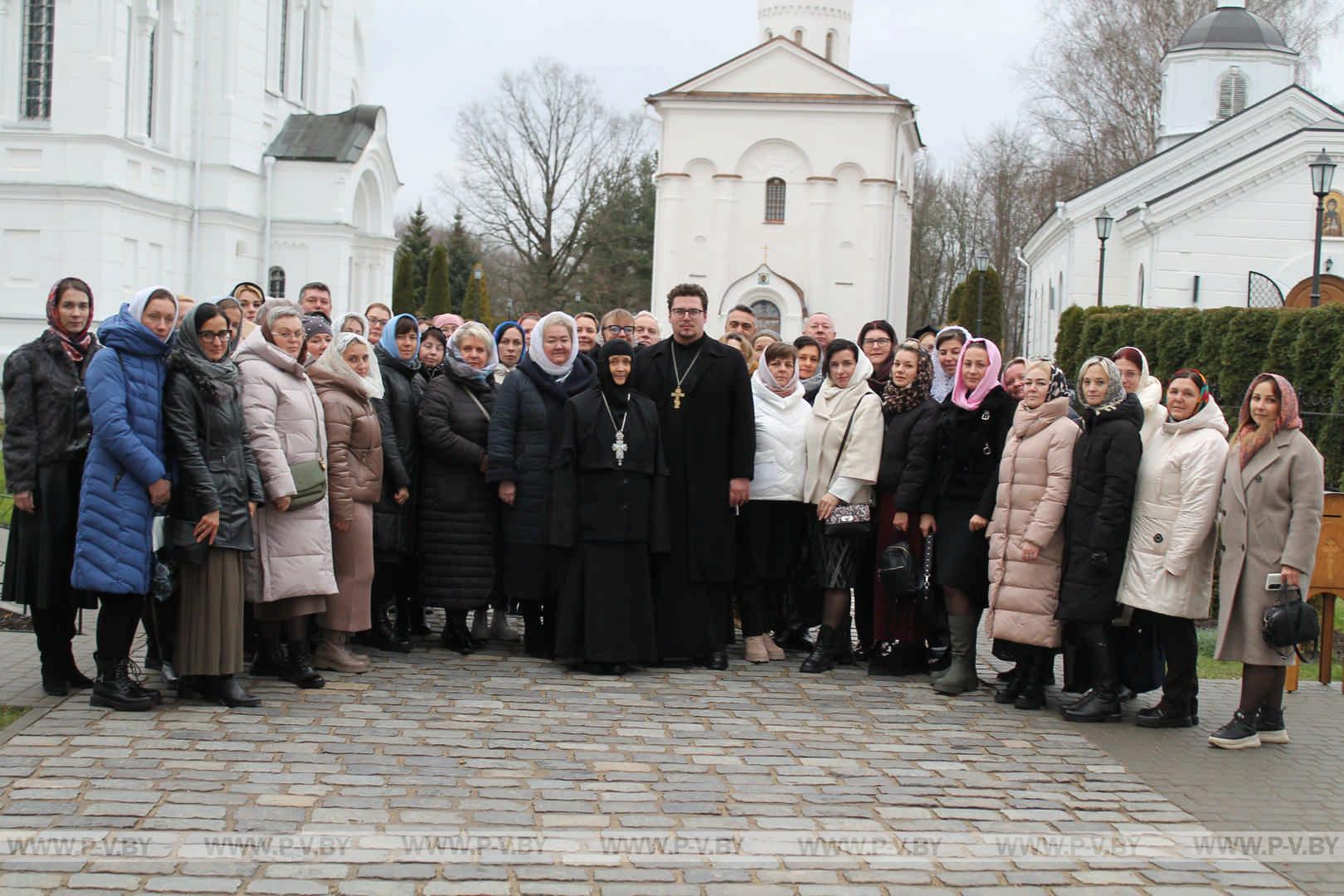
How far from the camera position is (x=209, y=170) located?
108 feet

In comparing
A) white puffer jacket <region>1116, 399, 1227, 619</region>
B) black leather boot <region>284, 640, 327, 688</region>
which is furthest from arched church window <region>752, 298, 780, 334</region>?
black leather boot <region>284, 640, 327, 688</region>

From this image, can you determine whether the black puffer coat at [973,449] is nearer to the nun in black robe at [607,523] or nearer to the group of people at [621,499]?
the group of people at [621,499]

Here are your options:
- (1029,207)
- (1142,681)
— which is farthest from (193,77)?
(1029,207)

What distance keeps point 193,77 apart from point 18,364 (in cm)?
2787

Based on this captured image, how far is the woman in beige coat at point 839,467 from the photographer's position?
28.1ft

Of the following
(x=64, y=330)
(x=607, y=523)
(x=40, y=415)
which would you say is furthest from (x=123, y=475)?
(x=607, y=523)

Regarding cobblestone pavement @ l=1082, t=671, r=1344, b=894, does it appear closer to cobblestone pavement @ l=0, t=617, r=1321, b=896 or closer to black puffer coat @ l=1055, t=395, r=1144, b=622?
Result: cobblestone pavement @ l=0, t=617, r=1321, b=896

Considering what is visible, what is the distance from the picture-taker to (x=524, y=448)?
8750 mm

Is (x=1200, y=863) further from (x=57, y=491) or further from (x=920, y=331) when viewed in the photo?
(x=920, y=331)

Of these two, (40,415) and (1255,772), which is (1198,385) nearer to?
(1255,772)

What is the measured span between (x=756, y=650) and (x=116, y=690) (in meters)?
3.86

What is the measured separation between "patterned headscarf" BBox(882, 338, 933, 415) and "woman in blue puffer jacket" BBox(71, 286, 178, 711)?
414 cm

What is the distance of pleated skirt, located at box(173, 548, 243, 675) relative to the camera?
23.1 feet

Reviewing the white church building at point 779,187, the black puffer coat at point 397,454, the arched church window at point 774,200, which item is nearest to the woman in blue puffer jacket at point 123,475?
the black puffer coat at point 397,454
